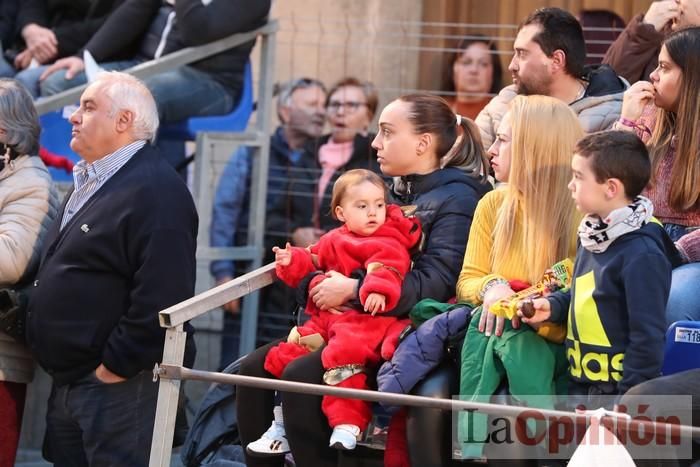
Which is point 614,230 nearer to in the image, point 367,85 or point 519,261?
point 519,261

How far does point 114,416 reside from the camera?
4.85 metres

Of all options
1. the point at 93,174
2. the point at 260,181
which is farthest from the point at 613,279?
the point at 260,181

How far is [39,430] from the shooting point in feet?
21.2

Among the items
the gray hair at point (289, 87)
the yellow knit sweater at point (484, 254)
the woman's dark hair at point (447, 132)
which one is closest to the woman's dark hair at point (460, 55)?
the gray hair at point (289, 87)

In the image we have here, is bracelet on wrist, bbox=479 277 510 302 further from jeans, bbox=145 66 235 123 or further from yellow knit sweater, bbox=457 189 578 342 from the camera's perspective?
jeans, bbox=145 66 235 123

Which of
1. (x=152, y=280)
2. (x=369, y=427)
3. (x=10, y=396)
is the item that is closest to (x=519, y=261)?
(x=369, y=427)

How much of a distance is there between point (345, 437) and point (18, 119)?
2.14 m

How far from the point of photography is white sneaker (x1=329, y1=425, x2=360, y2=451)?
409cm

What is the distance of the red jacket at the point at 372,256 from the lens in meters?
4.21

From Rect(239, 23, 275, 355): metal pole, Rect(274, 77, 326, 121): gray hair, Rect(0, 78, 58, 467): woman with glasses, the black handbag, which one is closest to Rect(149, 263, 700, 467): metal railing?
the black handbag

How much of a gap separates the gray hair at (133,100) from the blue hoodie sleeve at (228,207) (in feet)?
7.38

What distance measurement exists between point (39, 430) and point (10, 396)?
1.23m

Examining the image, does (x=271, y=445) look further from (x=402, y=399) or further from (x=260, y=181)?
(x=260, y=181)

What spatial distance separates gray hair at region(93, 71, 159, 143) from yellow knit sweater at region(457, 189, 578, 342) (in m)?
1.44
